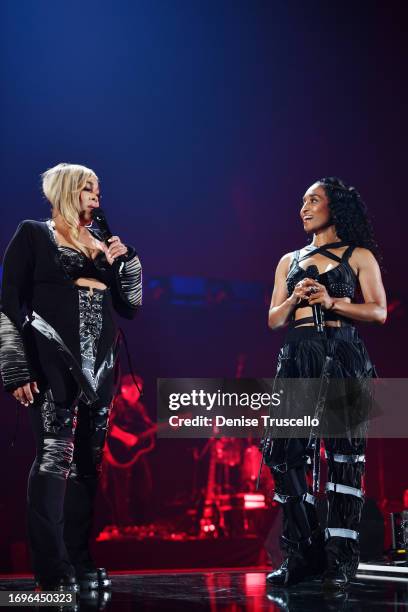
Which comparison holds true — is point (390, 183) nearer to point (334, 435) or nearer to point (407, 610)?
point (334, 435)

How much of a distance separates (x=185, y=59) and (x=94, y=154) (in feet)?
2.41

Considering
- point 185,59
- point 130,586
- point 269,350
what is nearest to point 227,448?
point 269,350

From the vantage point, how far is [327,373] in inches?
105

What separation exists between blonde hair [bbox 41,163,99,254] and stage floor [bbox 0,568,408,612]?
109 centimetres

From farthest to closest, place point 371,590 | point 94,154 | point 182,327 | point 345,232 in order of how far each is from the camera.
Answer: point 182,327, point 94,154, point 345,232, point 371,590

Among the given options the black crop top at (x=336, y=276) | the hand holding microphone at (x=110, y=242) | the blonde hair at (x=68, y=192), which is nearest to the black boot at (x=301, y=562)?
the black crop top at (x=336, y=276)

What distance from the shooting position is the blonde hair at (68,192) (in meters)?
2.56

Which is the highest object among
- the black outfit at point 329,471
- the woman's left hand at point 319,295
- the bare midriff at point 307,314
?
the woman's left hand at point 319,295

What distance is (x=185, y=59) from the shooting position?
4309 millimetres

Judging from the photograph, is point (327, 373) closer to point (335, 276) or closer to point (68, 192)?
point (335, 276)

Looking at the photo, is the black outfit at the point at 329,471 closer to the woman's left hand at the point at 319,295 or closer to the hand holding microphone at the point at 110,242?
the woman's left hand at the point at 319,295

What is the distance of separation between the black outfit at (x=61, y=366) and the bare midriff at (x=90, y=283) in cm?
1

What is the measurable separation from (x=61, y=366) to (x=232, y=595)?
2.89ft

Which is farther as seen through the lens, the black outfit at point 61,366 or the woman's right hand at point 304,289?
the woman's right hand at point 304,289
